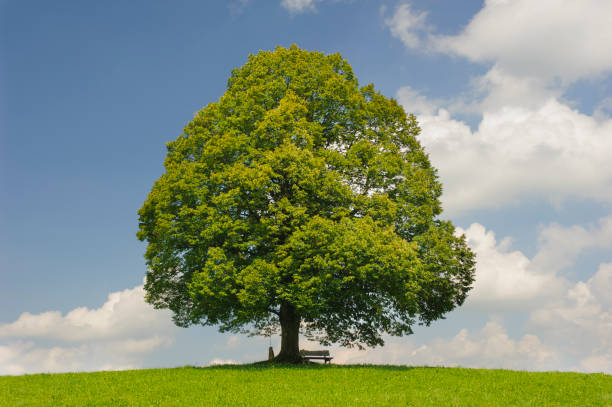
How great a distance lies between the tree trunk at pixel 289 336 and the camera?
27.6 metres

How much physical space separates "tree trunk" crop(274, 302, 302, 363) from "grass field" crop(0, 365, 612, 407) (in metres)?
2.43

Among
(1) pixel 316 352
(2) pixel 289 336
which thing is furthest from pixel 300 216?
(1) pixel 316 352

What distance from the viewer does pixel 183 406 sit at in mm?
16922

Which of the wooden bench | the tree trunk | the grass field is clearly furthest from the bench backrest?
the grass field

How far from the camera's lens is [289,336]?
27953 mm

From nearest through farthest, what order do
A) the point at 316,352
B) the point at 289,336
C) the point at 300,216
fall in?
1. the point at 300,216
2. the point at 289,336
3. the point at 316,352

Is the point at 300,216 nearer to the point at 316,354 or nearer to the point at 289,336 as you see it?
the point at 289,336

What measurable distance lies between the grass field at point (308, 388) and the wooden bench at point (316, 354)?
4863 mm

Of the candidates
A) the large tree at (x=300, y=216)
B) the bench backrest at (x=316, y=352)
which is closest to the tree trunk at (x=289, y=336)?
the large tree at (x=300, y=216)

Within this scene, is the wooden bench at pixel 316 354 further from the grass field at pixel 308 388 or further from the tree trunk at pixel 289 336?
the grass field at pixel 308 388

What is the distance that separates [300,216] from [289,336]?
7.85 meters

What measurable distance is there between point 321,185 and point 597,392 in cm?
1536

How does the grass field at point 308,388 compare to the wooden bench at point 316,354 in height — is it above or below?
below

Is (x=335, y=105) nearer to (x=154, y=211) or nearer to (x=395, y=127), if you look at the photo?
(x=395, y=127)
